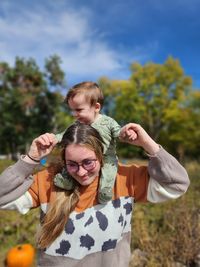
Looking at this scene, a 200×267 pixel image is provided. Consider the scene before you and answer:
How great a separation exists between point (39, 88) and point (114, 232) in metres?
30.5

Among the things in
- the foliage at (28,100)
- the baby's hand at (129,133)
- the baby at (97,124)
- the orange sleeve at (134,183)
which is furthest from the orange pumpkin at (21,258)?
the foliage at (28,100)

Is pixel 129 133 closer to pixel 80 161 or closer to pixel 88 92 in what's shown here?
pixel 80 161

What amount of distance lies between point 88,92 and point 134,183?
867mm

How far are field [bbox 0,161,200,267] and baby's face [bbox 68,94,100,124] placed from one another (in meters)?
2.42

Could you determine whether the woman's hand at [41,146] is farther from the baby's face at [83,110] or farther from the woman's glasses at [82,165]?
the baby's face at [83,110]

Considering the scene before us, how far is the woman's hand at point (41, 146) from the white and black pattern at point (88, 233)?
1.20ft

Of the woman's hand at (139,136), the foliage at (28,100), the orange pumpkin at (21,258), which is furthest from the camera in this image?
the foliage at (28,100)

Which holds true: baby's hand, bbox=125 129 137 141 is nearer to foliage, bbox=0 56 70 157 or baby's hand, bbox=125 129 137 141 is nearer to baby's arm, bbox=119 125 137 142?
baby's arm, bbox=119 125 137 142

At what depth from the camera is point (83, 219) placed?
2021mm

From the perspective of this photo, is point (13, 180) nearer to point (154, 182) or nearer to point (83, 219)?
point (83, 219)

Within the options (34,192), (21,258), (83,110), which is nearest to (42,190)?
(34,192)

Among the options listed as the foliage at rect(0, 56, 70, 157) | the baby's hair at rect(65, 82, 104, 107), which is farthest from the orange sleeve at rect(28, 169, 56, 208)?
the foliage at rect(0, 56, 70, 157)

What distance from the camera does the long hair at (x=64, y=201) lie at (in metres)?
1.99

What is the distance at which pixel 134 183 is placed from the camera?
2.10m
